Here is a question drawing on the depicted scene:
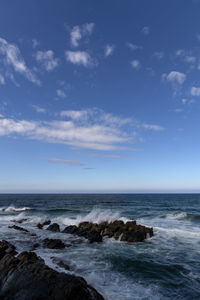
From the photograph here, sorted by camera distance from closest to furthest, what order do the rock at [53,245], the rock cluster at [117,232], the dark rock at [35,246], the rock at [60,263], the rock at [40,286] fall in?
the rock at [40,286], the rock at [60,263], the dark rock at [35,246], the rock at [53,245], the rock cluster at [117,232]

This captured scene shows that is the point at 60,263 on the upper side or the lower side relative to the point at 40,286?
lower

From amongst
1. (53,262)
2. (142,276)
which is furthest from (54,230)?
(142,276)

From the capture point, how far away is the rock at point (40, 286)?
239 inches

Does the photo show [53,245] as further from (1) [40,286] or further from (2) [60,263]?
(1) [40,286]

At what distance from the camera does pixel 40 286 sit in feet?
20.7

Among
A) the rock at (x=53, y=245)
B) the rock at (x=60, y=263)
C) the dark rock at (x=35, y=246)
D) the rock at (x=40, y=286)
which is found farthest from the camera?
the rock at (x=53, y=245)

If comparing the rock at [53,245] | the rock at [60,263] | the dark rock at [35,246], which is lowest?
the dark rock at [35,246]

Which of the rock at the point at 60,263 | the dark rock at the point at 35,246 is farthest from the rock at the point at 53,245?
the rock at the point at 60,263

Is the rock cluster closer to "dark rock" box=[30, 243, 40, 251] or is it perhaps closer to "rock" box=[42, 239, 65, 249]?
"rock" box=[42, 239, 65, 249]

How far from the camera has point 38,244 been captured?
13977mm

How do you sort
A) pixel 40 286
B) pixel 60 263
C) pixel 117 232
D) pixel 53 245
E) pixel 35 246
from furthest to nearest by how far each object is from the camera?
pixel 117 232 → pixel 35 246 → pixel 53 245 → pixel 60 263 → pixel 40 286

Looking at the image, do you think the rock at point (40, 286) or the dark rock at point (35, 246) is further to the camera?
the dark rock at point (35, 246)

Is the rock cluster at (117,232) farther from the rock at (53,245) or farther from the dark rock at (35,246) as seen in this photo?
the dark rock at (35,246)

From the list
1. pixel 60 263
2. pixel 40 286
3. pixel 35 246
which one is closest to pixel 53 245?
pixel 35 246
